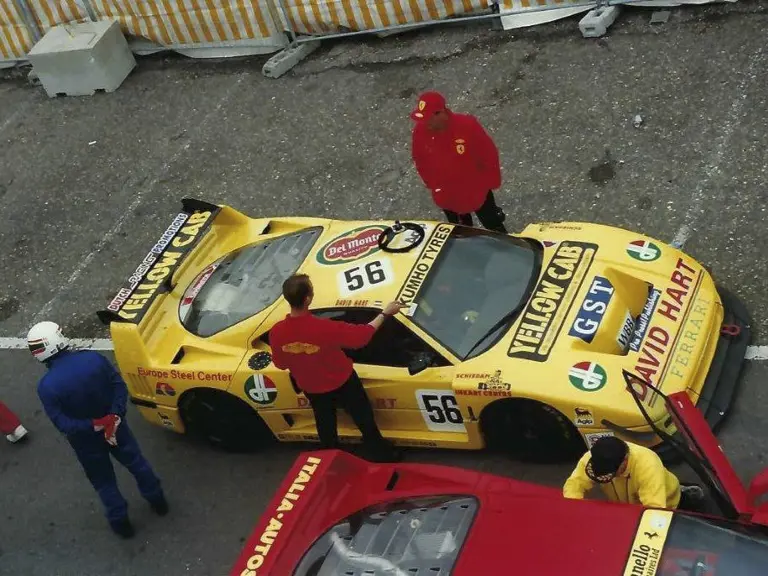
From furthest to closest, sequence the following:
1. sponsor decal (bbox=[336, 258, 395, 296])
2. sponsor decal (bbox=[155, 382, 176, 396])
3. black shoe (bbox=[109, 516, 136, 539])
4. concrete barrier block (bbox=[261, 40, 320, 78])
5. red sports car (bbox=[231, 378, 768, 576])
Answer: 1. concrete barrier block (bbox=[261, 40, 320, 78])
2. sponsor decal (bbox=[155, 382, 176, 396])
3. black shoe (bbox=[109, 516, 136, 539])
4. sponsor decal (bbox=[336, 258, 395, 296])
5. red sports car (bbox=[231, 378, 768, 576])

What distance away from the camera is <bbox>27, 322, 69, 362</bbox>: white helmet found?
18.3 ft

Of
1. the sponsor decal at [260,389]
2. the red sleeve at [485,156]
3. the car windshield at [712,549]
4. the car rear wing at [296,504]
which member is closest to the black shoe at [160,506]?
the sponsor decal at [260,389]

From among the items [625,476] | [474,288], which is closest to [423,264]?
[474,288]

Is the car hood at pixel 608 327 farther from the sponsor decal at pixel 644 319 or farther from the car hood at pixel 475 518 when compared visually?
the car hood at pixel 475 518

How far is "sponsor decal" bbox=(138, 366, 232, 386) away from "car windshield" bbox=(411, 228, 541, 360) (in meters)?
1.40

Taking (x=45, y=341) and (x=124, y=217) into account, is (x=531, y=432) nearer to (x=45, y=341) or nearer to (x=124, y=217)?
(x=45, y=341)

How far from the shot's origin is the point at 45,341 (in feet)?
18.3

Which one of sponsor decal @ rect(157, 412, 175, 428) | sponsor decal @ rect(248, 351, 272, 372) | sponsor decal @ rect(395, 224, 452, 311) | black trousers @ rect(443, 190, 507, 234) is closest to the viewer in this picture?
sponsor decal @ rect(395, 224, 452, 311)

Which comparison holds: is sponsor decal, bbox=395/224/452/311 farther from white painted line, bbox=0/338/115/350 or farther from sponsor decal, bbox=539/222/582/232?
white painted line, bbox=0/338/115/350

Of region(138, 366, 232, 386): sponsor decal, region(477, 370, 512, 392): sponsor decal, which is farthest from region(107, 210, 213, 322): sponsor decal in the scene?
region(477, 370, 512, 392): sponsor decal

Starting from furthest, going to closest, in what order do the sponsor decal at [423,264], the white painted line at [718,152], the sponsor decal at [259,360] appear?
the white painted line at [718,152] → the sponsor decal at [259,360] → the sponsor decal at [423,264]

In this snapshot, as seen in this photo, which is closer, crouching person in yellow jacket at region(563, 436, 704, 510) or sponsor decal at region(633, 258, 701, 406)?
crouching person in yellow jacket at region(563, 436, 704, 510)

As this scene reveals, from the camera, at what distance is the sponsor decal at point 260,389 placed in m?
6.11

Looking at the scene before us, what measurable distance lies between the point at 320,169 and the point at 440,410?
4269 millimetres
